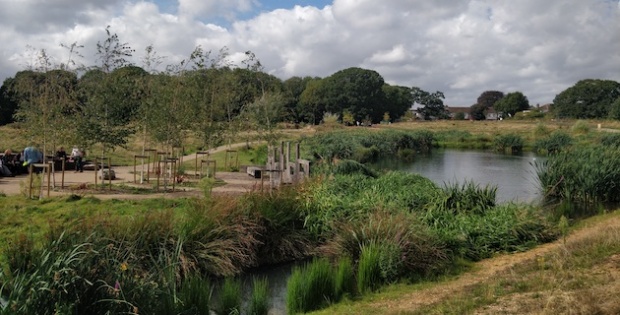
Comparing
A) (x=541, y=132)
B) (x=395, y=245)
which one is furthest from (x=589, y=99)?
(x=395, y=245)

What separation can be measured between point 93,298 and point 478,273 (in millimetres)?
6536

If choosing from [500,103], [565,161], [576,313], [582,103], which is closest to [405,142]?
[565,161]

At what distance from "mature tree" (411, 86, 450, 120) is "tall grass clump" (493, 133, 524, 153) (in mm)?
70161

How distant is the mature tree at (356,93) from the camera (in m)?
88.6

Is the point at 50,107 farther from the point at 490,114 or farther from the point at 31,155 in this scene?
the point at 490,114

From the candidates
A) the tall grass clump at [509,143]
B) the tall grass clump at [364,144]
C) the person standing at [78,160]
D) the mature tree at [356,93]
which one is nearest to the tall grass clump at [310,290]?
the person standing at [78,160]

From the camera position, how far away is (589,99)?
9906 cm

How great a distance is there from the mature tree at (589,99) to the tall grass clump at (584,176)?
84421mm

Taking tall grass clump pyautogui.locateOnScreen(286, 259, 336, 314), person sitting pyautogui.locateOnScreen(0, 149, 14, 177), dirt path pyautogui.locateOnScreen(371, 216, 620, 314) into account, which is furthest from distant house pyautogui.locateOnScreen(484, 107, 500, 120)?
tall grass clump pyautogui.locateOnScreen(286, 259, 336, 314)

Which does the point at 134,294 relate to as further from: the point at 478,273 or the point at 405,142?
the point at 405,142

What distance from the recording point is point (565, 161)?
63.5 ft

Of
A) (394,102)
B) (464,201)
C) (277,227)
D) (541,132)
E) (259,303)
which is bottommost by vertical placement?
(259,303)

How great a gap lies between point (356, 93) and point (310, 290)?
82589 millimetres

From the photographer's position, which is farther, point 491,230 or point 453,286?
point 491,230
